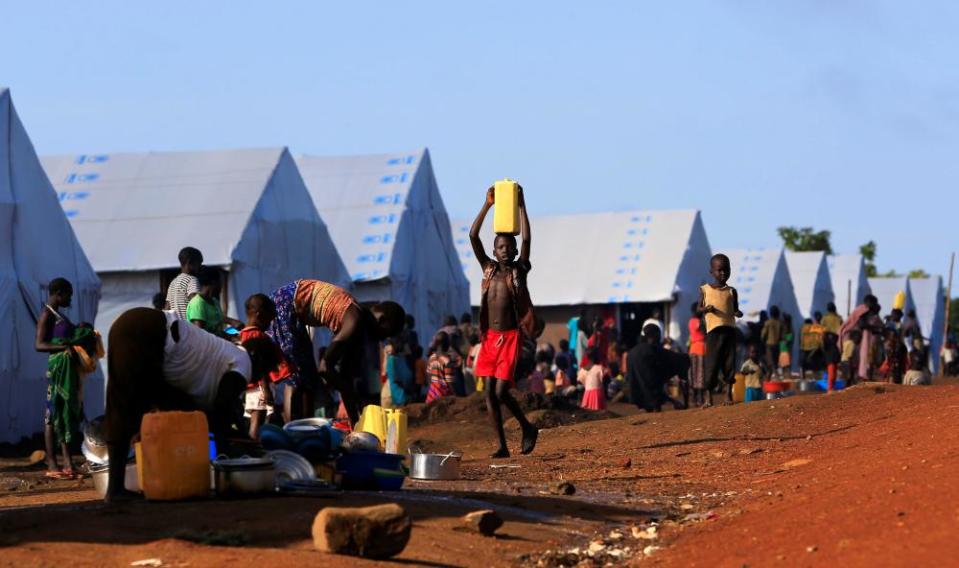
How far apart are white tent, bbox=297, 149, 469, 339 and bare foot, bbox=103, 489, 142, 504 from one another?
16.6 meters

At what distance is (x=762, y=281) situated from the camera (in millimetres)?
38844

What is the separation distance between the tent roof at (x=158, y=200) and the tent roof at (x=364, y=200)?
10.5 ft

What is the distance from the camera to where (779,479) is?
8.96 m

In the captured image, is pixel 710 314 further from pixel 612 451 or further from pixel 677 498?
pixel 677 498

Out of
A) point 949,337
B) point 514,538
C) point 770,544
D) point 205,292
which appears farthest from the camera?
point 949,337

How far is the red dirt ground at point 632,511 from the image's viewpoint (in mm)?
5789

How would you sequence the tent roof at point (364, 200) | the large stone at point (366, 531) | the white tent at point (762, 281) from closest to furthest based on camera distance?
the large stone at point (366, 531)
the tent roof at point (364, 200)
the white tent at point (762, 281)

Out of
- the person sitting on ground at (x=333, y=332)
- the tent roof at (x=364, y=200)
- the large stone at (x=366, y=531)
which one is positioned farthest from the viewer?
the tent roof at (x=364, y=200)

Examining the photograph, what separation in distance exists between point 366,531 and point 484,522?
0.92m

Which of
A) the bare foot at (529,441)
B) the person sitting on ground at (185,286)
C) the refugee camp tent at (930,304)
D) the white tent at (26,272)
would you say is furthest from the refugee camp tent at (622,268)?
the refugee camp tent at (930,304)

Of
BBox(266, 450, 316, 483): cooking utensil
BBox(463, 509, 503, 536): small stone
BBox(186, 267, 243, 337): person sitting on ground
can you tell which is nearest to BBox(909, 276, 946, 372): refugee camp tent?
BBox(186, 267, 243, 337): person sitting on ground

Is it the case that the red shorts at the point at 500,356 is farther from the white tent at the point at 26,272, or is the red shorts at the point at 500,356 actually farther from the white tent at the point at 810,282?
the white tent at the point at 810,282

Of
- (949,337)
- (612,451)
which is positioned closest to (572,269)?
(949,337)

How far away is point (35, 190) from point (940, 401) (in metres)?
8.99
